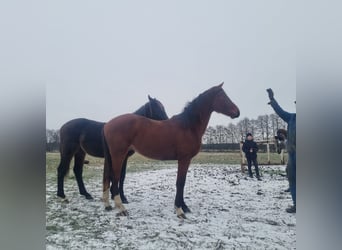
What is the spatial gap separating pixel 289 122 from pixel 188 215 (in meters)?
0.92

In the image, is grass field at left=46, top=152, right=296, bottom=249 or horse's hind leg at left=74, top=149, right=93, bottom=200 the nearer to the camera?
grass field at left=46, top=152, right=296, bottom=249

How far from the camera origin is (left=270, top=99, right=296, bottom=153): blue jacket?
198 cm

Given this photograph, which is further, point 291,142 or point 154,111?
point 154,111

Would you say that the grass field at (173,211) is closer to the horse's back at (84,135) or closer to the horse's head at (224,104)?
the horse's back at (84,135)

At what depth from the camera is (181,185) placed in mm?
2043

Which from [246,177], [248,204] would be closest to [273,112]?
[246,177]

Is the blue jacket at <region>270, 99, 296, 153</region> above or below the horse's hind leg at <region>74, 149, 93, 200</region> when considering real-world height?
above

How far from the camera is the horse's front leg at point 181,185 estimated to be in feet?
6.66

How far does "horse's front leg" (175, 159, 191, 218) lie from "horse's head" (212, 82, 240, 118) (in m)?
0.42

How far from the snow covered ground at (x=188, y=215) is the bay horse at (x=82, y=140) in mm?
51

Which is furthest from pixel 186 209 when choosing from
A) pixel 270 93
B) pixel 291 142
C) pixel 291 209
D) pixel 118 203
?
pixel 270 93

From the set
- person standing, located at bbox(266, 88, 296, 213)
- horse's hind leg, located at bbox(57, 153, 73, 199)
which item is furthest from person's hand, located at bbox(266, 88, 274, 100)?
horse's hind leg, located at bbox(57, 153, 73, 199)

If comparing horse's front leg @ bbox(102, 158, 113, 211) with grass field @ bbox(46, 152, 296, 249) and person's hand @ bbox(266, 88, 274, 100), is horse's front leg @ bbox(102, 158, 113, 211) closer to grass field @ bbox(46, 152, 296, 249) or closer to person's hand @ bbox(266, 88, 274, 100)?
grass field @ bbox(46, 152, 296, 249)

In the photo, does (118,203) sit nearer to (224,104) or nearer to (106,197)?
(106,197)
